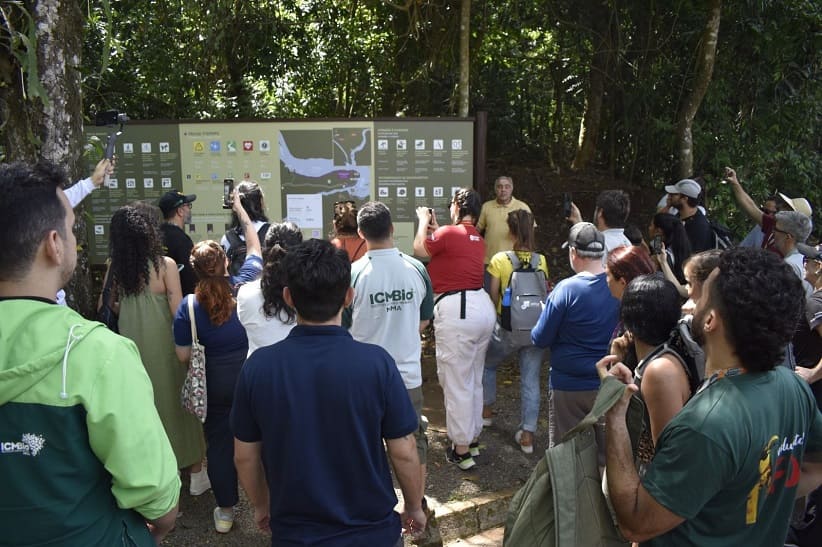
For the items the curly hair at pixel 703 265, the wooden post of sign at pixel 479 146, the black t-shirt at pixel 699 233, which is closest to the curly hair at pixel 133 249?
the curly hair at pixel 703 265

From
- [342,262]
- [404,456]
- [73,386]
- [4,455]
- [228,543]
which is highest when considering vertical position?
[342,262]

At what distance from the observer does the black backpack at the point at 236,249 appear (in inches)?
191

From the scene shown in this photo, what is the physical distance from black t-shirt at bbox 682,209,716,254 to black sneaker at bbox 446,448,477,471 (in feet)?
8.91

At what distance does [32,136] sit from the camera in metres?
4.57

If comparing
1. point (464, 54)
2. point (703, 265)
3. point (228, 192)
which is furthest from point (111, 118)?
point (464, 54)

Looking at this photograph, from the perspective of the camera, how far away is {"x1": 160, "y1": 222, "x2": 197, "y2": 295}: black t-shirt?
Result: 16.0ft

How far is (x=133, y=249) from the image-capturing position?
421 centimetres

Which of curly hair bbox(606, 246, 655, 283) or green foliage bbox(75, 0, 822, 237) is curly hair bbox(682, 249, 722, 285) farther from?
green foliage bbox(75, 0, 822, 237)

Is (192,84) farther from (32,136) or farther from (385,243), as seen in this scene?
(385,243)

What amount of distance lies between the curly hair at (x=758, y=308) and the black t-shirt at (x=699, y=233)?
4155 millimetres

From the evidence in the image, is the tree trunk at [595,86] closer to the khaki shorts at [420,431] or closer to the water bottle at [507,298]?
the water bottle at [507,298]

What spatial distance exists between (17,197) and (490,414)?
183 inches

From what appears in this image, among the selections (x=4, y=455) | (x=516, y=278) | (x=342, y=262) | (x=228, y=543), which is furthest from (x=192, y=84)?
(x=4, y=455)

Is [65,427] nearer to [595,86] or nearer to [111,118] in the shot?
[111,118]
